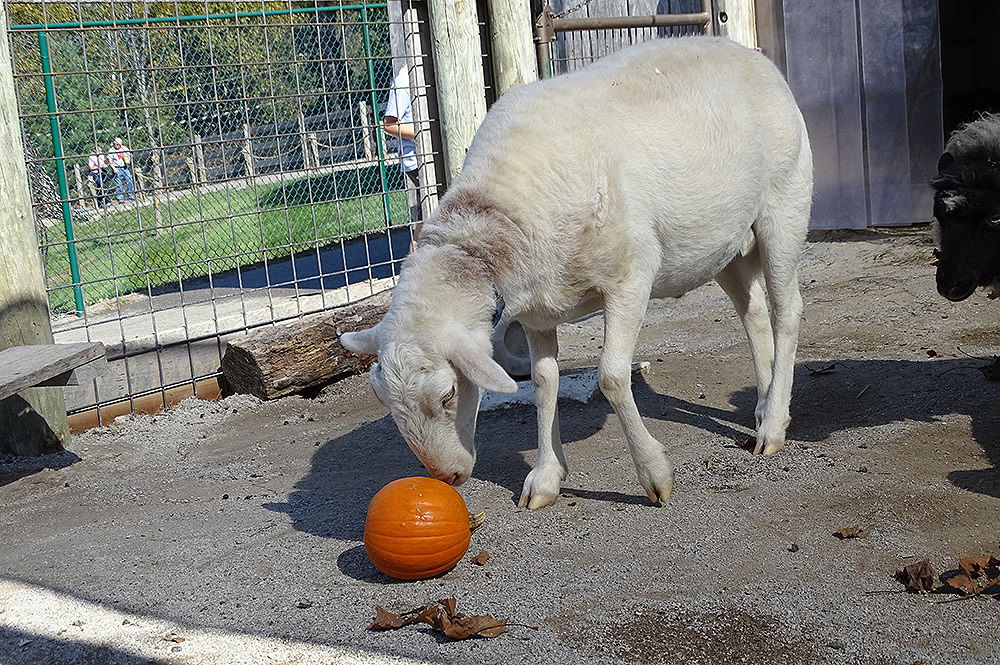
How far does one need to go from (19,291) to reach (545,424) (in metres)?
3.13

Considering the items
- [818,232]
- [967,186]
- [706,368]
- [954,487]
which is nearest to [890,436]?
[954,487]

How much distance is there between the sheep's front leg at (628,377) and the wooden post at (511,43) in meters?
3.24

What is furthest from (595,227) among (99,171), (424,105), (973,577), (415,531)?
(99,171)

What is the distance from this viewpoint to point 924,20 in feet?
32.3

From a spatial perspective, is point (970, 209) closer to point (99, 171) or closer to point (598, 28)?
point (598, 28)

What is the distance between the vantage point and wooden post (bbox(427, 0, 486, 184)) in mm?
6941

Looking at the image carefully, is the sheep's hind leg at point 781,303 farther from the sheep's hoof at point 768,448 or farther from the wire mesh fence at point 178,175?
the wire mesh fence at point 178,175

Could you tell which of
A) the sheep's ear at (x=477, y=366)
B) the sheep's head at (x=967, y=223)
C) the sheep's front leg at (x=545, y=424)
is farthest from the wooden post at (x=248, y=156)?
the sheep's head at (x=967, y=223)

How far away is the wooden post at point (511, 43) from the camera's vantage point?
7.04 meters

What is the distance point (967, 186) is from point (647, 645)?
3028 millimetres

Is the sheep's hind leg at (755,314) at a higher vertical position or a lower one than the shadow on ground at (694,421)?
higher

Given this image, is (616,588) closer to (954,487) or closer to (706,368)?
(954,487)

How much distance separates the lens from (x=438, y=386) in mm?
3787

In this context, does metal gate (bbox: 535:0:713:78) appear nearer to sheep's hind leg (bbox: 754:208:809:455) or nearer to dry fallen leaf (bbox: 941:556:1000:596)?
sheep's hind leg (bbox: 754:208:809:455)
